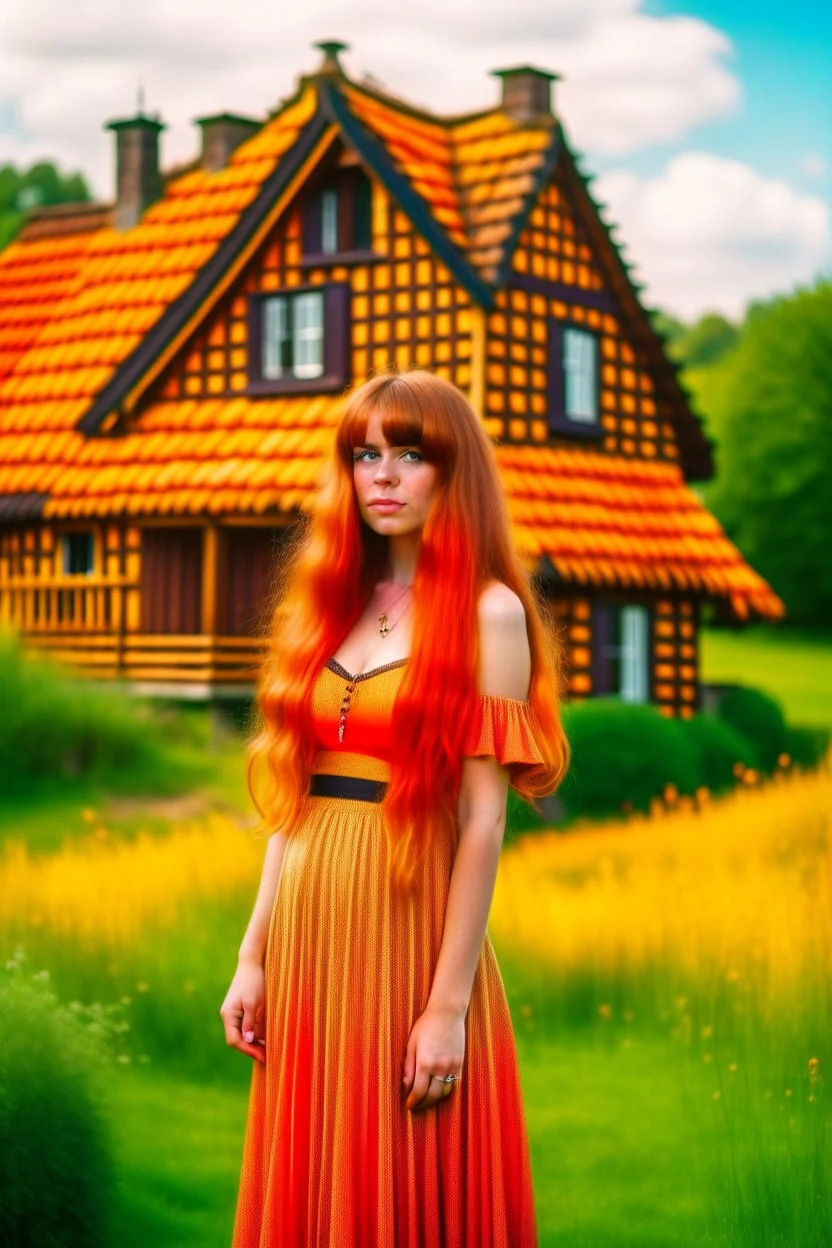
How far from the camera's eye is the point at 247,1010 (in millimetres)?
4352

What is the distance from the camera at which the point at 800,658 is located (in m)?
31.9

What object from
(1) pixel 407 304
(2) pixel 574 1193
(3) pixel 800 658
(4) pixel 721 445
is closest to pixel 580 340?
(1) pixel 407 304

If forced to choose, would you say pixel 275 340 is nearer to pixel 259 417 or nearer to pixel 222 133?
pixel 259 417

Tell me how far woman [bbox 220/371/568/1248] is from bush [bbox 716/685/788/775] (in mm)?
16288

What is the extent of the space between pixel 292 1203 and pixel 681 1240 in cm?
261

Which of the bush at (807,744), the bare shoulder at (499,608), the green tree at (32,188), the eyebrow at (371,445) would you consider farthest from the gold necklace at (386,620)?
the green tree at (32,188)

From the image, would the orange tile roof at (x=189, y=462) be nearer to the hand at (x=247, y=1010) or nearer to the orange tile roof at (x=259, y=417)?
the orange tile roof at (x=259, y=417)

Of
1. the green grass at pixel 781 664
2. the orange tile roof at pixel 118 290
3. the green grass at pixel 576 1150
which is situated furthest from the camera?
the green grass at pixel 781 664

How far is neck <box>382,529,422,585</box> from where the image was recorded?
4.34 metres

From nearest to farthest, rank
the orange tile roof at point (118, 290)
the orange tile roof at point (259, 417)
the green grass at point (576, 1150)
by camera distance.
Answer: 1. the green grass at point (576, 1150)
2. the orange tile roof at point (259, 417)
3. the orange tile roof at point (118, 290)

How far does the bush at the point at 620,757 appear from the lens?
16.0m

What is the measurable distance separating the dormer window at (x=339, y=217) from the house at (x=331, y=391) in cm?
3

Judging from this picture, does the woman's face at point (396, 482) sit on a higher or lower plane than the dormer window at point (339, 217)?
lower

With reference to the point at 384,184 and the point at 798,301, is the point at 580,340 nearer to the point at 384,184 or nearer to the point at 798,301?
the point at 384,184
